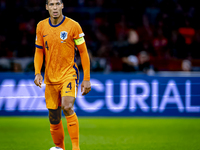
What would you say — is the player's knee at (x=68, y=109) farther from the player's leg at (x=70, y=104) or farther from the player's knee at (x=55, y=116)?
the player's knee at (x=55, y=116)

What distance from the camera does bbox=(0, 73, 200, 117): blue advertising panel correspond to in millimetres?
7230

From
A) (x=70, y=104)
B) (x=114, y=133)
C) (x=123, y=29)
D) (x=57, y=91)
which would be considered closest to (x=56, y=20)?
(x=57, y=91)

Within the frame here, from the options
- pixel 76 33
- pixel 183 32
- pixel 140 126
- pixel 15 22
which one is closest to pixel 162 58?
pixel 183 32

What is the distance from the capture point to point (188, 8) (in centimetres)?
1125

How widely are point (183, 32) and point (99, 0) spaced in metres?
3.12

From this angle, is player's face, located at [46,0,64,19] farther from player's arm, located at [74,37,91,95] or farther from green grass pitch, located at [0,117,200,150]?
green grass pitch, located at [0,117,200,150]

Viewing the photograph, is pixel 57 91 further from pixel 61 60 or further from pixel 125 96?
pixel 125 96

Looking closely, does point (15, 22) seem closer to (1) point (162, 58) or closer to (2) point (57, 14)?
(1) point (162, 58)

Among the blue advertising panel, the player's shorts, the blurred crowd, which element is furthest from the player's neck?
the blurred crowd

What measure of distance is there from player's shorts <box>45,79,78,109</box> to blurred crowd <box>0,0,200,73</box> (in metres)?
5.43

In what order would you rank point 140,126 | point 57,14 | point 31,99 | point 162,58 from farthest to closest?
point 162,58, point 31,99, point 140,126, point 57,14

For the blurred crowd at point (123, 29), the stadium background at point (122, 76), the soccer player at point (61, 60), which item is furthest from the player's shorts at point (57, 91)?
the blurred crowd at point (123, 29)

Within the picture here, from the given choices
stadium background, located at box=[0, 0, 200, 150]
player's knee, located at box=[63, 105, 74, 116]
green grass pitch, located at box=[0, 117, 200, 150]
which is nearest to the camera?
player's knee, located at box=[63, 105, 74, 116]

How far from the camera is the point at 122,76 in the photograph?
24.1 ft
